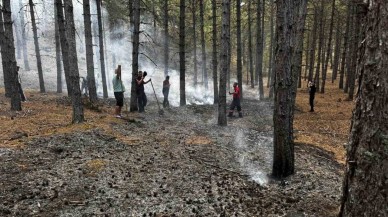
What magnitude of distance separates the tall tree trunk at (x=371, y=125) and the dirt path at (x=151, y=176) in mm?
3399

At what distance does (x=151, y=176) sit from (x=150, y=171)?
1.10 feet

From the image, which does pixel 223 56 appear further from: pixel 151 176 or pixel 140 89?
pixel 151 176

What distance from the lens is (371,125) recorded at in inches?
118

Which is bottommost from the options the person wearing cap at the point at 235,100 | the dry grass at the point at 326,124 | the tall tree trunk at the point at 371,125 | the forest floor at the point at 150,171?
the dry grass at the point at 326,124

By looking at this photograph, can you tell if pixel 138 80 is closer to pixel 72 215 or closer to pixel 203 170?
pixel 203 170

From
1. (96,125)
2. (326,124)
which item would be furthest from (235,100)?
(96,125)

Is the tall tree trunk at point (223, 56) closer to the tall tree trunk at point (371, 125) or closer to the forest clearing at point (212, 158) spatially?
the forest clearing at point (212, 158)

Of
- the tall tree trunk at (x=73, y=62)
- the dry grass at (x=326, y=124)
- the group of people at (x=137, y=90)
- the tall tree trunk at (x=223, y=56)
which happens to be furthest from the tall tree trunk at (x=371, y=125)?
the group of people at (x=137, y=90)

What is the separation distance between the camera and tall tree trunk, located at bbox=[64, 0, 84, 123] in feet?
35.2

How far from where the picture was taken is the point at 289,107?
8078 millimetres

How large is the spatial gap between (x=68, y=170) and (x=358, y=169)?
6.34 meters

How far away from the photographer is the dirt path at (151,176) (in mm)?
6242

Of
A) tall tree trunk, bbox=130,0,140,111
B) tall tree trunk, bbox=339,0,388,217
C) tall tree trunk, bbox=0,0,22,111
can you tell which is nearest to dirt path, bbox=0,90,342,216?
tall tree trunk, bbox=0,0,22,111

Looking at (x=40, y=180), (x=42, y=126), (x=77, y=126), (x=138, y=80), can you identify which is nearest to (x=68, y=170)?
(x=40, y=180)
